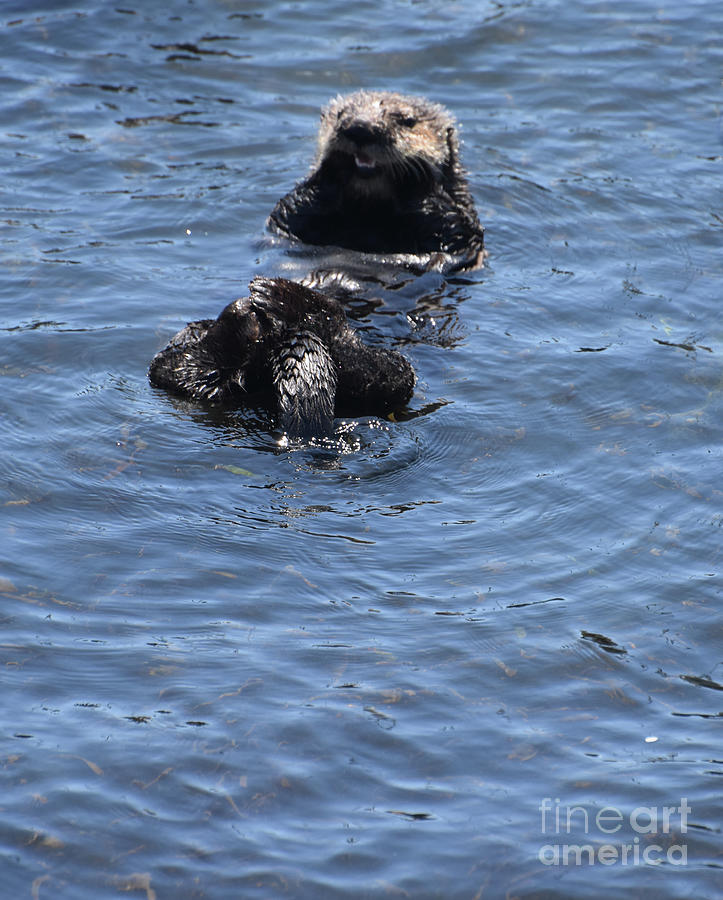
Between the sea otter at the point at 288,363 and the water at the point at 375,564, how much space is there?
153 mm

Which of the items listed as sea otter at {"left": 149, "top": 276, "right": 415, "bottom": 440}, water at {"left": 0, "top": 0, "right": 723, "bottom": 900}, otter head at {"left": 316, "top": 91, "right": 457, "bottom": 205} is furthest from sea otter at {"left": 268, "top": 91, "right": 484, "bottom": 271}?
sea otter at {"left": 149, "top": 276, "right": 415, "bottom": 440}

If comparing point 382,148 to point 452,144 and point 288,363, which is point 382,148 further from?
point 288,363

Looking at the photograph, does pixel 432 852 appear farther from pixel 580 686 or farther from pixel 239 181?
pixel 239 181

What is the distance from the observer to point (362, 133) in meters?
6.32

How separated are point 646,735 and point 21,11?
925 cm

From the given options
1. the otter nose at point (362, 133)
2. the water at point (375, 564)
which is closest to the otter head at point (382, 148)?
the otter nose at point (362, 133)

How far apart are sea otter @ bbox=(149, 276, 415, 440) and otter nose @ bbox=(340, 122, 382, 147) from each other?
63.2 inches

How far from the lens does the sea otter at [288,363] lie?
15.3 feet

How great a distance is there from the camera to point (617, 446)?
498cm

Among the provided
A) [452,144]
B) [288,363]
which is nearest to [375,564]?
[288,363]

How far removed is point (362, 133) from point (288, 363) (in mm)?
2179

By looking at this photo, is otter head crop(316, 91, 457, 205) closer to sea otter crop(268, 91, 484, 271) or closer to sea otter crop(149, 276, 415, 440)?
sea otter crop(268, 91, 484, 271)

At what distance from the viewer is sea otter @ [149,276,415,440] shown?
4.67m

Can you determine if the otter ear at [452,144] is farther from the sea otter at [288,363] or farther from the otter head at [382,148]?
the sea otter at [288,363]
